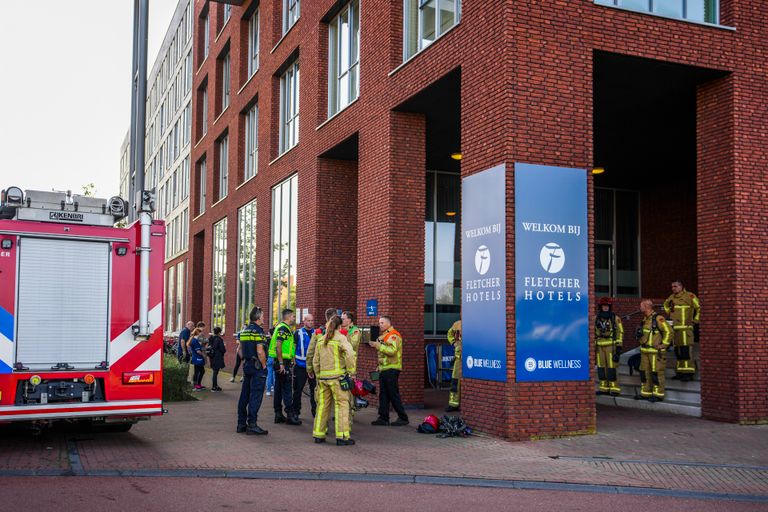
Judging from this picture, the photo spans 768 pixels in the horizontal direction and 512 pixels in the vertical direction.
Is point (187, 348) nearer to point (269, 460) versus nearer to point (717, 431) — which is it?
point (269, 460)

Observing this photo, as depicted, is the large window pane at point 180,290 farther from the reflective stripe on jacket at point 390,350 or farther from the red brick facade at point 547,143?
the reflective stripe on jacket at point 390,350

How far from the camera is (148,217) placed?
10.5 meters

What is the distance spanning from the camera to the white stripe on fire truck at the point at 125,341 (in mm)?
10242

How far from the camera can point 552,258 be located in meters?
11.4

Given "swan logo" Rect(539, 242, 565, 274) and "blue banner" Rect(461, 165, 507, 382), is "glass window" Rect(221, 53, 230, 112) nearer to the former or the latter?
"blue banner" Rect(461, 165, 507, 382)

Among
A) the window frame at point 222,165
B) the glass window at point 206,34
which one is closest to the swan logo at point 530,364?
the window frame at point 222,165

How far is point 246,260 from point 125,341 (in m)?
17.3

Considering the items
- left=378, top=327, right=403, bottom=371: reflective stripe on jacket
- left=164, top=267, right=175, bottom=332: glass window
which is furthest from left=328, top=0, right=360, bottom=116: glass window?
left=164, top=267, right=175, bottom=332: glass window

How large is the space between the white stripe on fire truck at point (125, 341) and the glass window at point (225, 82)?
76.0ft

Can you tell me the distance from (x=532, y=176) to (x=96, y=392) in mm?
6657

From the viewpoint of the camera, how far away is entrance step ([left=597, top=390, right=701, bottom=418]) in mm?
13328

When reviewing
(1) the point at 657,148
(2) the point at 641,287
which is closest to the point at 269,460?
(1) the point at 657,148

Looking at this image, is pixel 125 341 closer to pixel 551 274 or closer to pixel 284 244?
pixel 551 274

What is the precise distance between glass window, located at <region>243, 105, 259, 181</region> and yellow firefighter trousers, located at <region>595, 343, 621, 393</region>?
15000 millimetres
